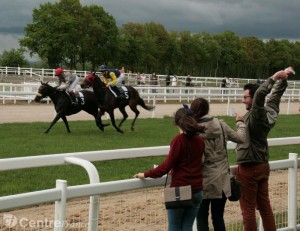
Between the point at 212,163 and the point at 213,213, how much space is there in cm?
48

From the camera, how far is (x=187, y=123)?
374cm

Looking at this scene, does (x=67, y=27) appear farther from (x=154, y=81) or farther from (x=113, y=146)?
(x=113, y=146)

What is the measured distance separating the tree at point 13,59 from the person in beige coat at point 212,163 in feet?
233

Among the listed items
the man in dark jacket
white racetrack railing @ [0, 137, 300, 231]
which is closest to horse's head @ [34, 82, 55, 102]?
the man in dark jacket

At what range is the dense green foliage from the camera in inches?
298

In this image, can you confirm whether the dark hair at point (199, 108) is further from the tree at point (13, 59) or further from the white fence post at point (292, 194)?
the tree at point (13, 59)

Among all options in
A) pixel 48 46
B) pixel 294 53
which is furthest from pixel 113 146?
pixel 294 53

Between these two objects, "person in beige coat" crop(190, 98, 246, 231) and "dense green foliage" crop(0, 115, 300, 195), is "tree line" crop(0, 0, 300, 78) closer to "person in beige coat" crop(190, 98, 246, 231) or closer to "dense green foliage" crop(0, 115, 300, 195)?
"dense green foliage" crop(0, 115, 300, 195)

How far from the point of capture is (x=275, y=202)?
528cm

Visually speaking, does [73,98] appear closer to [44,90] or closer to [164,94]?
[44,90]

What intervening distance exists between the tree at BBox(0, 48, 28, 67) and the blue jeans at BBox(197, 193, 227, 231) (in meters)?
70.9

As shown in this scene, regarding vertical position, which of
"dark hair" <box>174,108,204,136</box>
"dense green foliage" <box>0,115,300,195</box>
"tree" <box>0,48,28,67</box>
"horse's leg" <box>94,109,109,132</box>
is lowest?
"dense green foliage" <box>0,115,300,195</box>

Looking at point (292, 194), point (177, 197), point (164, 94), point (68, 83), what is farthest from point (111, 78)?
point (177, 197)

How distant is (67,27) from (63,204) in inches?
2278
